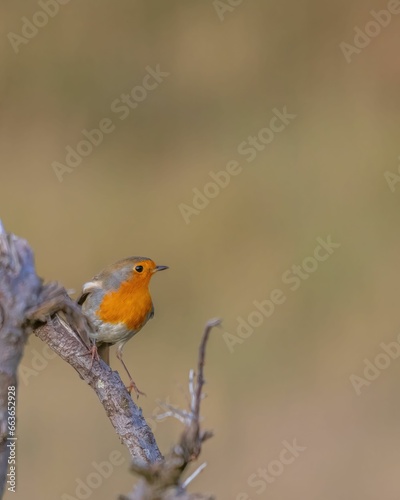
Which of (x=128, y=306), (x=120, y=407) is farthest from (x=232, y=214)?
(x=120, y=407)

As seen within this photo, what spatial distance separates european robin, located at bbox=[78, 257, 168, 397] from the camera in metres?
3.73

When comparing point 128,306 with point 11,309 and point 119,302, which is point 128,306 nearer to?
point 119,302

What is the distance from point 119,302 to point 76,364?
1.59m

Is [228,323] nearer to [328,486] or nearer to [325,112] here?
[328,486]

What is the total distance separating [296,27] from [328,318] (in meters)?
2.84

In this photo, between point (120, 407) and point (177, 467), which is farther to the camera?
point (120, 407)

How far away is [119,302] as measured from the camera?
12.6 ft

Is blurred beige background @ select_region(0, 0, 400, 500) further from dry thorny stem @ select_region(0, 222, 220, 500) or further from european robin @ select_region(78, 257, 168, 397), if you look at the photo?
dry thorny stem @ select_region(0, 222, 220, 500)

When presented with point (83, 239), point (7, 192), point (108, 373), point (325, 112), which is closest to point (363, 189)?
point (325, 112)

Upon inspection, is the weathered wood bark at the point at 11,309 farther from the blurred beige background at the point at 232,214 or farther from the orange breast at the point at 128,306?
the blurred beige background at the point at 232,214

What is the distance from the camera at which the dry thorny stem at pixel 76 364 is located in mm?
1675

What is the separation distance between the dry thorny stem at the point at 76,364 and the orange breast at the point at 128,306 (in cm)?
141

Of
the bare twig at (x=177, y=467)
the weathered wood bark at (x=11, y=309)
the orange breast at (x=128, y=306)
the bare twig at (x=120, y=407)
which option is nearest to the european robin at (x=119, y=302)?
the orange breast at (x=128, y=306)

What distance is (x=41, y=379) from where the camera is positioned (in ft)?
25.7
